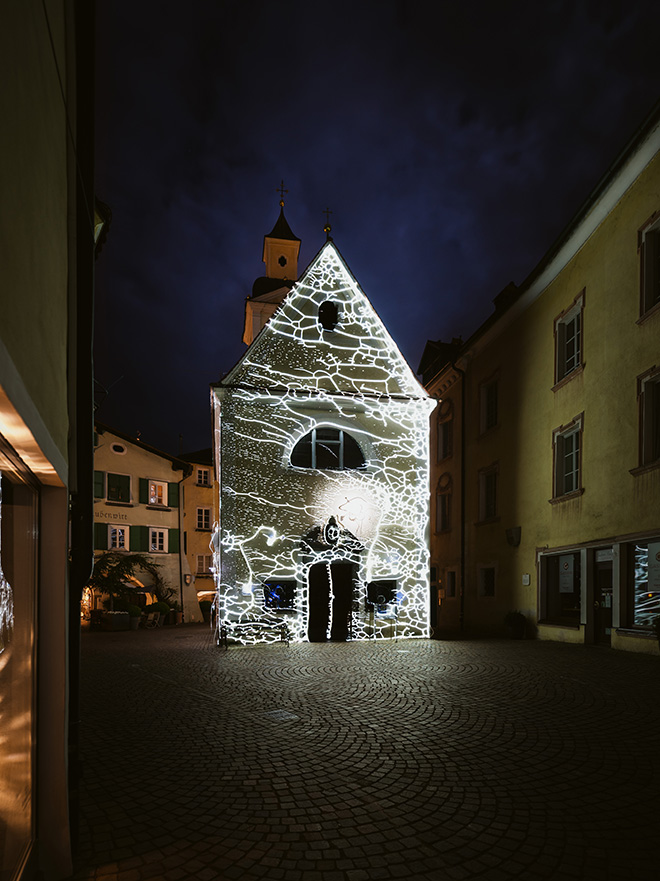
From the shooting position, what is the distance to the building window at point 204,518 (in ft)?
118

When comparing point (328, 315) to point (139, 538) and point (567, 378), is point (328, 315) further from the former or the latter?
point (139, 538)

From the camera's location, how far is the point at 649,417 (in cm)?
1259

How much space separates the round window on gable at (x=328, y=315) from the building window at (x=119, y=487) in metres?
16.2

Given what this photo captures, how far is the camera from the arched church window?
53.7 feet

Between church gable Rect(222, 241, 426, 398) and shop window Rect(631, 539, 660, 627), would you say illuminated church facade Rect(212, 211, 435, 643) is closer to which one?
church gable Rect(222, 241, 426, 398)

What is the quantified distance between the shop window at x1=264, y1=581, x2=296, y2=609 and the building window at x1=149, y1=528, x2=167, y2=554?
51.1 feet

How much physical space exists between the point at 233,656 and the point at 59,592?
33.6ft

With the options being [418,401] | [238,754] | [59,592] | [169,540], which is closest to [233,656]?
[238,754]

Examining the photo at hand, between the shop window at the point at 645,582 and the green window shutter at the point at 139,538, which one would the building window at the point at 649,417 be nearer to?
the shop window at the point at 645,582

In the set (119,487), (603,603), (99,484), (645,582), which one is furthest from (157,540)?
(645,582)

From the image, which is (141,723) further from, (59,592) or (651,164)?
(651,164)

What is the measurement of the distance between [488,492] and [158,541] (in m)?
17.4

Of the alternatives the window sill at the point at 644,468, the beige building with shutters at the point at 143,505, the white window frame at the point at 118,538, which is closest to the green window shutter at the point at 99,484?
the beige building with shutters at the point at 143,505

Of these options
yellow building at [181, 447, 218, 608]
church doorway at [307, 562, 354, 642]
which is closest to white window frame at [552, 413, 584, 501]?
church doorway at [307, 562, 354, 642]
